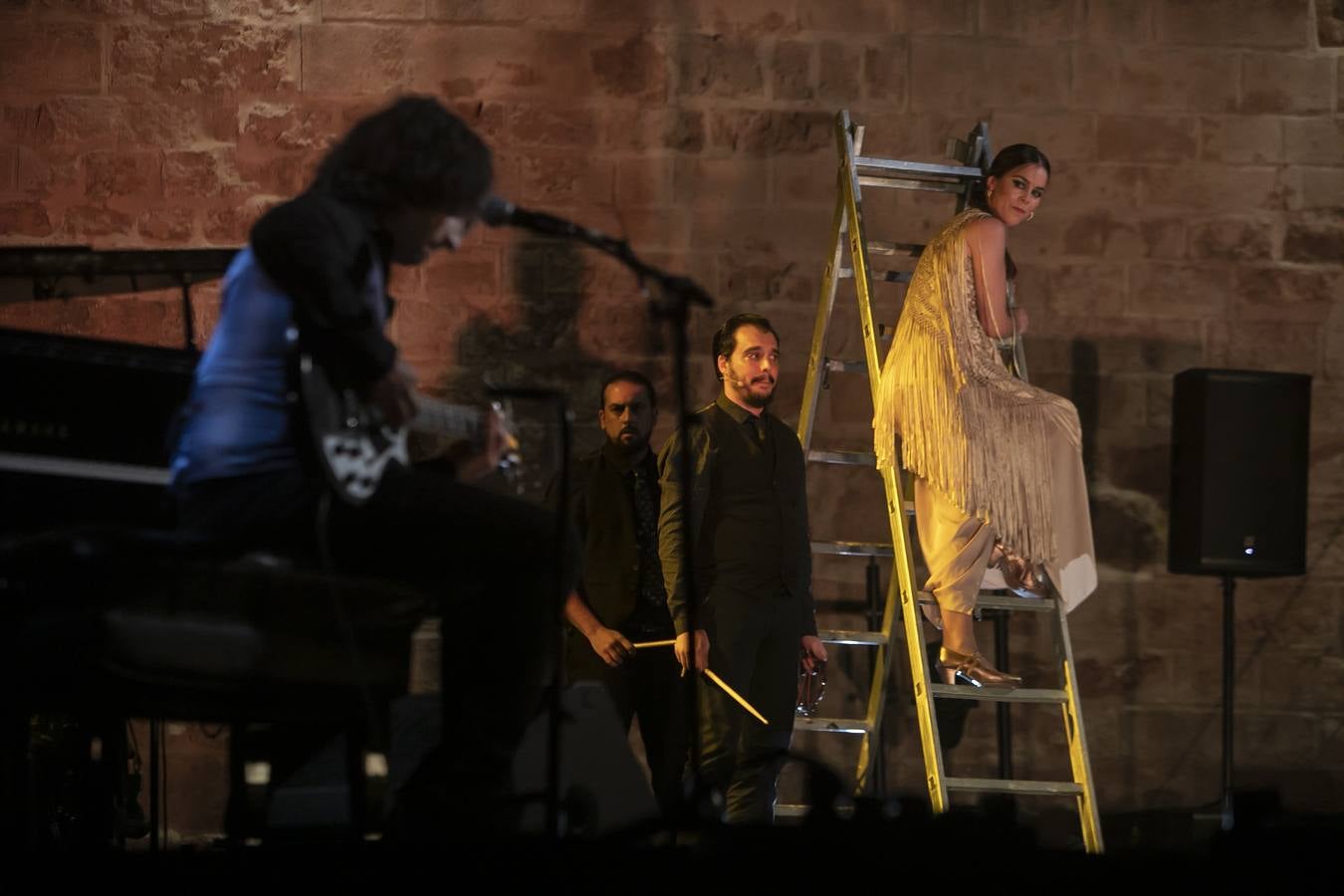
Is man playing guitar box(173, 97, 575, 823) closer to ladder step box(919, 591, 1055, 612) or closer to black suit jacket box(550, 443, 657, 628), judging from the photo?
black suit jacket box(550, 443, 657, 628)

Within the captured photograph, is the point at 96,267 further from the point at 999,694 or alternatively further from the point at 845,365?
the point at 999,694

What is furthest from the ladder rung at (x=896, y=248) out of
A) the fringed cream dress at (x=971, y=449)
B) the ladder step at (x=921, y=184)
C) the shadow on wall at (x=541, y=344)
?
the shadow on wall at (x=541, y=344)

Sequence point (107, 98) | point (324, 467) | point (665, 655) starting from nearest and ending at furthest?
point (324, 467)
point (665, 655)
point (107, 98)

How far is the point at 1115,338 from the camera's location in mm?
5668

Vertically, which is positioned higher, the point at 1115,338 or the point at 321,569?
the point at 1115,338

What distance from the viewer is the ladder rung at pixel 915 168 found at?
5023mm

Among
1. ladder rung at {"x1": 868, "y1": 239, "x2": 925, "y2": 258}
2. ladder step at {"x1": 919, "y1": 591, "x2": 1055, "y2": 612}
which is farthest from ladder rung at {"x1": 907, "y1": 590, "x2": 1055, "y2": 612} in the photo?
ladder rung at {"x1": 868, "y1": 239, "x2": 925, "y2": 258}

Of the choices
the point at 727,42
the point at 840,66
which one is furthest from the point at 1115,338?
the point at 727,42

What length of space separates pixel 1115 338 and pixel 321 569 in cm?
395

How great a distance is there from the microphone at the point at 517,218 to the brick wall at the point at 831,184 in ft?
9.32

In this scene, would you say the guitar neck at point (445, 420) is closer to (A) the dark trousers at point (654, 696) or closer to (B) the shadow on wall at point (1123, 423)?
(A) the dark trousers at point (654, 696)

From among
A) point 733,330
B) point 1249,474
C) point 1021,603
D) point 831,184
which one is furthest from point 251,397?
point 1249,474

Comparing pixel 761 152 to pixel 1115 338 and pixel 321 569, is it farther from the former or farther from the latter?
pixel 321 569

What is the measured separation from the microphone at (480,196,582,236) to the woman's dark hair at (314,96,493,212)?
2.3 inches
